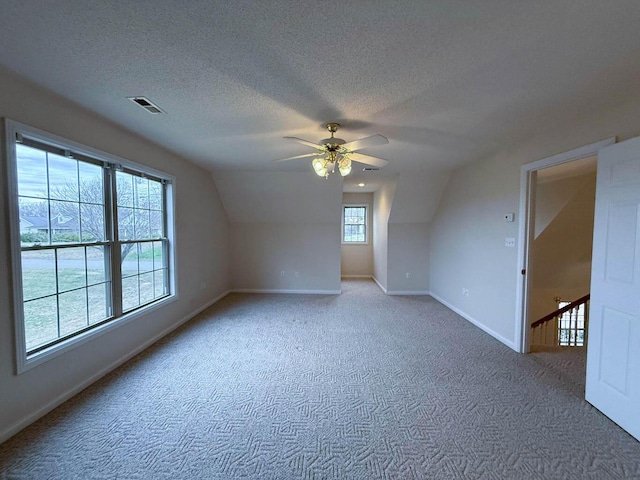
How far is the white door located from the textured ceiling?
1.99 ft

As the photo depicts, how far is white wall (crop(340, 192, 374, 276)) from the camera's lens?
7.48 m

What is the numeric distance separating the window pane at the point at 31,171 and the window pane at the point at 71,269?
1.60ft

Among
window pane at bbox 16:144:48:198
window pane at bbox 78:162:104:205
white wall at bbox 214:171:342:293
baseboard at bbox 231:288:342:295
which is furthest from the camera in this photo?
baseboard at bbox 231:288:342:295

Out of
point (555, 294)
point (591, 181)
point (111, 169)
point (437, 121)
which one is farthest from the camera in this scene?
point (555, 294)

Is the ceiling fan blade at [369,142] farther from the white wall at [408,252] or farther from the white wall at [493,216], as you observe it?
the white wall at [408,252]

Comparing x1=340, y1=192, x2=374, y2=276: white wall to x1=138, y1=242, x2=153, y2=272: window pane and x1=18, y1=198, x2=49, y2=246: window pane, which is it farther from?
x1=18, y1=198, x2=49, y2=246: window pane

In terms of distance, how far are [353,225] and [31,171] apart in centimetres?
640

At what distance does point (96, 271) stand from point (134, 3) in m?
2.33

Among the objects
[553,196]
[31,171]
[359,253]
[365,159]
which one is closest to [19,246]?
[31,171]

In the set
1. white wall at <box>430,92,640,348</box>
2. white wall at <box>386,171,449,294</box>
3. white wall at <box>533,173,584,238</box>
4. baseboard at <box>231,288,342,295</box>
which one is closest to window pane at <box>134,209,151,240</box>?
baseboard at <box>231,288,342,295</box>

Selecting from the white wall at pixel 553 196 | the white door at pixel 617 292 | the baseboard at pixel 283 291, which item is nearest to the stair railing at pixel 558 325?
the white door at pixel 617 292

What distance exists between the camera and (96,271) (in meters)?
2.60

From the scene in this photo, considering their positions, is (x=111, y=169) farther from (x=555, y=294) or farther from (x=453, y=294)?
(x=555, y=294)

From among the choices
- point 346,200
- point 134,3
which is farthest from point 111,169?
point 346,200
